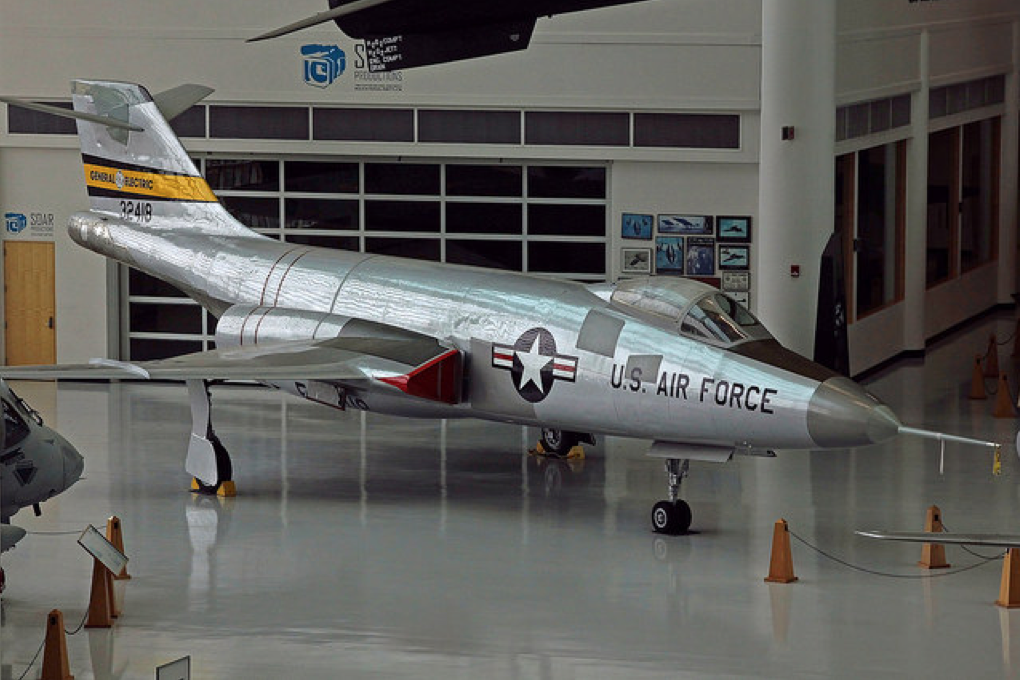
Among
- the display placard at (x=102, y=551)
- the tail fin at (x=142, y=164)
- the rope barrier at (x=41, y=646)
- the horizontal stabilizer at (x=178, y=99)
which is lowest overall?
the rope barrier at (x=41, y=646)

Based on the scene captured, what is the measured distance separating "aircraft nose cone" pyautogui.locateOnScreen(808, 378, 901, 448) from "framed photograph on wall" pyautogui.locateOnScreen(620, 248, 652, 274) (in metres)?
8.48

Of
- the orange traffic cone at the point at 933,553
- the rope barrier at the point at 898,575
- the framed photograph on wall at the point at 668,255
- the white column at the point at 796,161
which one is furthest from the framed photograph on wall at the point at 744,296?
the orange traffic cone at the point at 933,553

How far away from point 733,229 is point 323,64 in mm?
5916

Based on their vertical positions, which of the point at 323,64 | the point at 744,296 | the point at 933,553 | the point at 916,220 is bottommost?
the point at 933,553

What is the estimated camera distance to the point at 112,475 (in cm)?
1930

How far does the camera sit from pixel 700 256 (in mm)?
24109

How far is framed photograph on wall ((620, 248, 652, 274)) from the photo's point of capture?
24.3m

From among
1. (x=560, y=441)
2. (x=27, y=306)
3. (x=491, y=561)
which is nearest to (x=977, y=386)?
(x=560, y=441)

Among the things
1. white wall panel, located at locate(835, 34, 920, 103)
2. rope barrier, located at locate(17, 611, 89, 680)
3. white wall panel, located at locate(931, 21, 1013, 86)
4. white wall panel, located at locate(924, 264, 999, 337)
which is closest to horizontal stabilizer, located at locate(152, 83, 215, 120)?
white wall panel, located at locate(835, 34, 920, 103)

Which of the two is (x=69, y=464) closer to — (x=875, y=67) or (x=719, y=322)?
(x=719, y=322)

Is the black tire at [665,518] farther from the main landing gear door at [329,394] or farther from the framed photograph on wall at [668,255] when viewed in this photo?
the framed photograph on wall at [668,255]

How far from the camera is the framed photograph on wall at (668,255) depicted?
2422 cm

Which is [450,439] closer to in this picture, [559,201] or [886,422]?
[559,201]

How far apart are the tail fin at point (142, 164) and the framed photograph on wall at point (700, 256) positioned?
20.5ft
